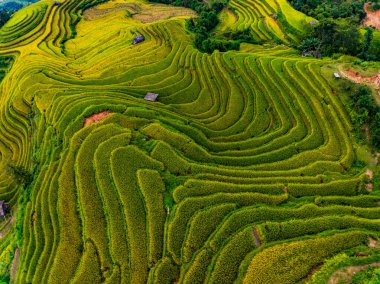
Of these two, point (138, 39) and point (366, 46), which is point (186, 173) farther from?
point (366, 46)

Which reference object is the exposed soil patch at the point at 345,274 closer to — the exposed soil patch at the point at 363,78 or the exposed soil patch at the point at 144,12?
the exposed soil patch at the point at 363,78

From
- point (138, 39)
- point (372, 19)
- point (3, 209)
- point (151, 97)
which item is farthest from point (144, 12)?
point (3, 209)

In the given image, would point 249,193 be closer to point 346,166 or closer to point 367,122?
point 346,166

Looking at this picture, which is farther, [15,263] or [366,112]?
[366,112]

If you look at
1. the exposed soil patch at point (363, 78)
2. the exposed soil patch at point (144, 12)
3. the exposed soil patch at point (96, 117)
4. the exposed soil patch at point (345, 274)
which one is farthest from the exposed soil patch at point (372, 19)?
the exposed soil patch at point (96, 117)

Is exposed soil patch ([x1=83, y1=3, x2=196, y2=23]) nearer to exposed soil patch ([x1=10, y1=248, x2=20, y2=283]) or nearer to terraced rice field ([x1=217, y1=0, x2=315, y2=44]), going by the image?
terraced rice field ([x1=217, y1=0, x2=315, y2=44])

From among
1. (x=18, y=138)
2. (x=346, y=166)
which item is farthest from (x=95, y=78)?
(x=346, y=166)
